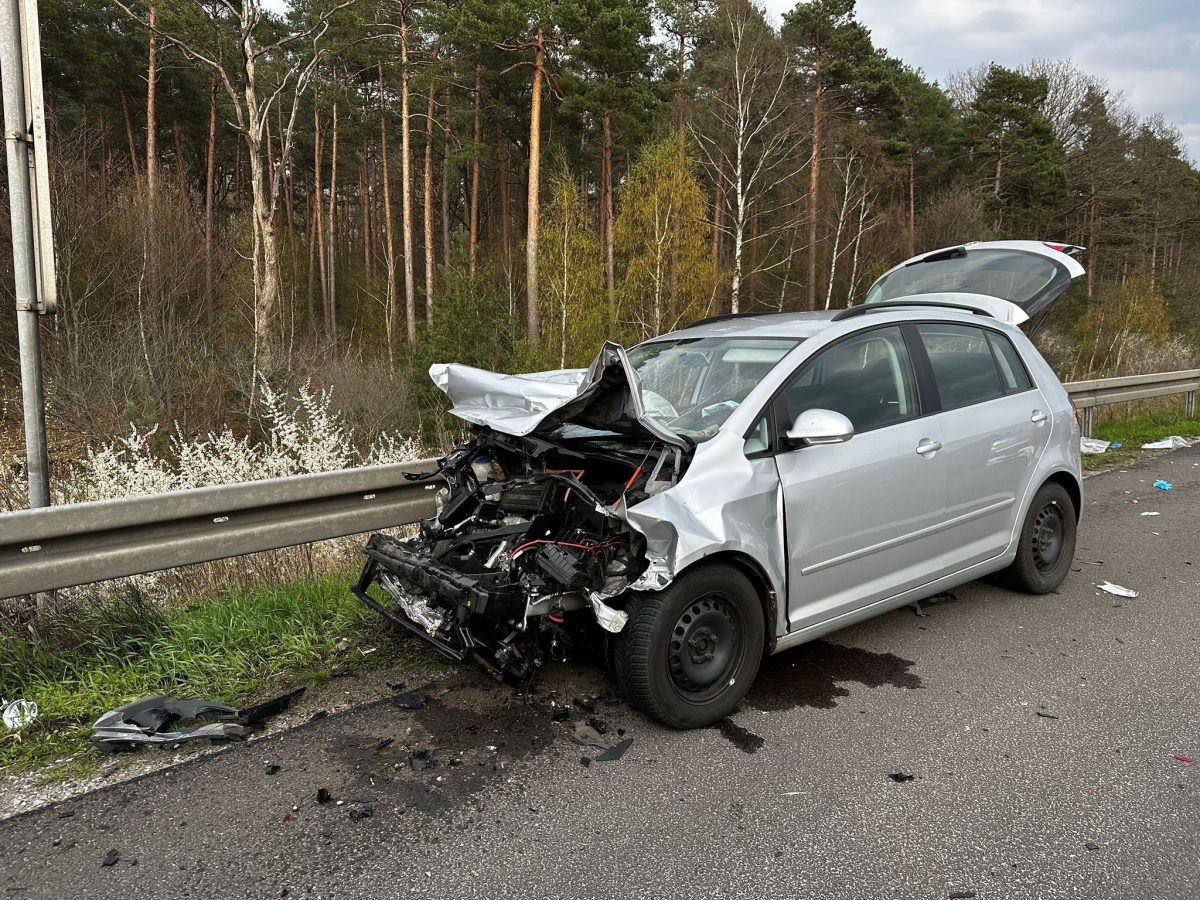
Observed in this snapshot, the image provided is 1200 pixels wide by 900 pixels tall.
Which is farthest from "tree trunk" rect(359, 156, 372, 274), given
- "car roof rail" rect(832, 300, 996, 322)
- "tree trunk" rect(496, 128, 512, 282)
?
"car roof rail" rect(832, 300, 996, 322)

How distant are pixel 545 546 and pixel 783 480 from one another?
109 cm

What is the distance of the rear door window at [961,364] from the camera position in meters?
4.25

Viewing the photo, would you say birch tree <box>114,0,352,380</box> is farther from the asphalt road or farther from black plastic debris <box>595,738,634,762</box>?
black plastic debris <box>595,738,634,762</box>

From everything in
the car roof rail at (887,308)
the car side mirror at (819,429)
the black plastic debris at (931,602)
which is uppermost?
the car roof rail at (887,308)

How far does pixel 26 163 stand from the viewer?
12.7ft

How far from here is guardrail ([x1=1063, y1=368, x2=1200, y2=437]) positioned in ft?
30.8

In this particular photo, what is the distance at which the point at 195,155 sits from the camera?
30797 millimetres

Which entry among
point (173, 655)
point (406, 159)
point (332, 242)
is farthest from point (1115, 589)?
point (332, 242)

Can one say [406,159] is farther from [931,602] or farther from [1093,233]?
[1093,233]

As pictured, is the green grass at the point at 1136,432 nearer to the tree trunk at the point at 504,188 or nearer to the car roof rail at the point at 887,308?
the car roof rail at the point at 887,308

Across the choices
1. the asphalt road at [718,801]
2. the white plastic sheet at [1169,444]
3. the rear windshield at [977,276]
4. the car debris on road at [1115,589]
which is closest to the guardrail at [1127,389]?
the white plastic sheet at [1169,444]

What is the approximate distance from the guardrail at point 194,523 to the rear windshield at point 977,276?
3664mm

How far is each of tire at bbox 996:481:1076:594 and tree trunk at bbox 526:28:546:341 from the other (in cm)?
1720

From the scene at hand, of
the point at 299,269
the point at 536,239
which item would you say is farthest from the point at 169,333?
the point at 299,269
